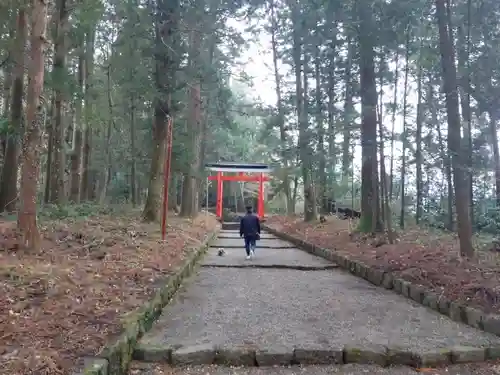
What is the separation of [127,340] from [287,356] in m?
1.46

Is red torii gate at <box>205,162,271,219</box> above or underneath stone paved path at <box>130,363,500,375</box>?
above

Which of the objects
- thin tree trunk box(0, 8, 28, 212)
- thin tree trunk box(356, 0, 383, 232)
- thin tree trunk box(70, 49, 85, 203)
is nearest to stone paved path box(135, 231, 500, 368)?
thin tree trunk box(356, 0, 383, 232)

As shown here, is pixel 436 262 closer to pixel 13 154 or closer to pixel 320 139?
pixel 320 139

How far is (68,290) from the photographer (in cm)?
497

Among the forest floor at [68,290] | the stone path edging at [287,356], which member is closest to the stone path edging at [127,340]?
the forest floor at [68,290]

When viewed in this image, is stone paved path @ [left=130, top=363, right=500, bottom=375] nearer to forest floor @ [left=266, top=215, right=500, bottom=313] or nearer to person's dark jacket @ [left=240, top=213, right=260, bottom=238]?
forest floor @ [left=266, top=215, right=500, bottom=313]

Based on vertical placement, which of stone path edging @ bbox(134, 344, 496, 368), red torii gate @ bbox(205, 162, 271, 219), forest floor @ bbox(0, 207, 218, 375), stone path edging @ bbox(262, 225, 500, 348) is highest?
red torii gate @ bbox(205, 162, 271, 219)

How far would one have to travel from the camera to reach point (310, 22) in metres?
13.5

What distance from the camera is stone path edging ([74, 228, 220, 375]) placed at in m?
3.34

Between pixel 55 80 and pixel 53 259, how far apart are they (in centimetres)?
670

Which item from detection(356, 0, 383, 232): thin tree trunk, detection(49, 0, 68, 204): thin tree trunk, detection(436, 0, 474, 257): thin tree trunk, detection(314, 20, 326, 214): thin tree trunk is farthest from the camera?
detection(314, 20, 326, 214): thin tree trunk

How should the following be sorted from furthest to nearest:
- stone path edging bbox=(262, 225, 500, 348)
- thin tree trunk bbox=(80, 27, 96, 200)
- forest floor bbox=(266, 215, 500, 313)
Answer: thin tree trunk bbox=(80, 27, 96, 200) → forest floor bbox=(266, 215, 500, 313) → stone path edging bbox=(262, 225, 500, 348)

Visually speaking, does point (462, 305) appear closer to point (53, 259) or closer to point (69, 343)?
point (69, 343)

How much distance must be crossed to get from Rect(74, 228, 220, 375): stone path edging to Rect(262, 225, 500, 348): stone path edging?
344cm
